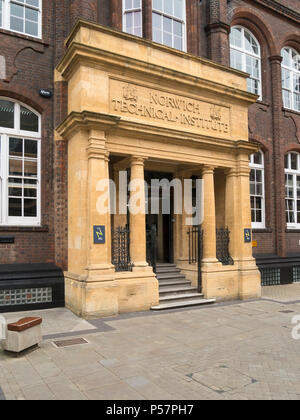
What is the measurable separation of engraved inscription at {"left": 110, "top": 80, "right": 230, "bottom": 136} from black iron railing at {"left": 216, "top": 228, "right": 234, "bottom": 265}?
9.34 ft

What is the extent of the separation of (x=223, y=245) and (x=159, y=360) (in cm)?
598

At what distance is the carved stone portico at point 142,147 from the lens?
26.8ft

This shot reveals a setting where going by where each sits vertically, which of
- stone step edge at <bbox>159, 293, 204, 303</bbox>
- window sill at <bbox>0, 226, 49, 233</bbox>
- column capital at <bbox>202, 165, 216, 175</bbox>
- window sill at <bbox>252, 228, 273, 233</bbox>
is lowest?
stone step edge at <bbox>159, 293, 204, 303</bbox>

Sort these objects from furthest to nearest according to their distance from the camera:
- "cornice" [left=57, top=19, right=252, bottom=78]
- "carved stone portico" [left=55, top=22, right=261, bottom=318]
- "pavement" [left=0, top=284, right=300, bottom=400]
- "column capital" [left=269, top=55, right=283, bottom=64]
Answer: "column capital" [left=269, top=55, right=283, bottom=64], "cornice" [left=57, top=19, right=252, bottom=78], "carved stone portico" [left=55, top=22, right=261, bottom=318], "pavement" [left=0, top=284, right=300, bottom=400]

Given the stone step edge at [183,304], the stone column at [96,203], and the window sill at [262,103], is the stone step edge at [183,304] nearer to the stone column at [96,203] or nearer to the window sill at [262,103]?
the stone column at [96,203]

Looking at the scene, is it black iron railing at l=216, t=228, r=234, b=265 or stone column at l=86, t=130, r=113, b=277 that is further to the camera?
black iron railing at l=216, t=228, r=234, b=265

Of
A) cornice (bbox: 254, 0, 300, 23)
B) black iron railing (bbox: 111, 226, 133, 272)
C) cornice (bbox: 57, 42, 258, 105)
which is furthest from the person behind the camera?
cornice (bbox: 254, 0, 300, 23)

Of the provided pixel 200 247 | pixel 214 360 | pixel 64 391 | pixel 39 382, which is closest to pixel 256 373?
pixel 214 360

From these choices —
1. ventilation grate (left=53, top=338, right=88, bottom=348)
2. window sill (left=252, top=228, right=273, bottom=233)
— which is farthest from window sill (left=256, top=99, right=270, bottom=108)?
ventilation grate (left=53, top=338, right=88, bottom=348)

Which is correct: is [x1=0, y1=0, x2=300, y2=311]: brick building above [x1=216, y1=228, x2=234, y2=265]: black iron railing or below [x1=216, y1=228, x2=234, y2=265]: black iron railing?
above

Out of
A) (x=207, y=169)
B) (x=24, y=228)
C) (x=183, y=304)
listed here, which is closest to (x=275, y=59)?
(x=207, y=169)

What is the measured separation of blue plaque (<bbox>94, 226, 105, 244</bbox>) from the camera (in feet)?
26.5

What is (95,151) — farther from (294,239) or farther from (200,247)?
(294,239)

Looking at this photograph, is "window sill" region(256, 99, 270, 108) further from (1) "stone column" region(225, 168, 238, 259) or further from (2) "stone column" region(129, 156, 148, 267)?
(2) "stone column" region(129, 156, 148, 267)
